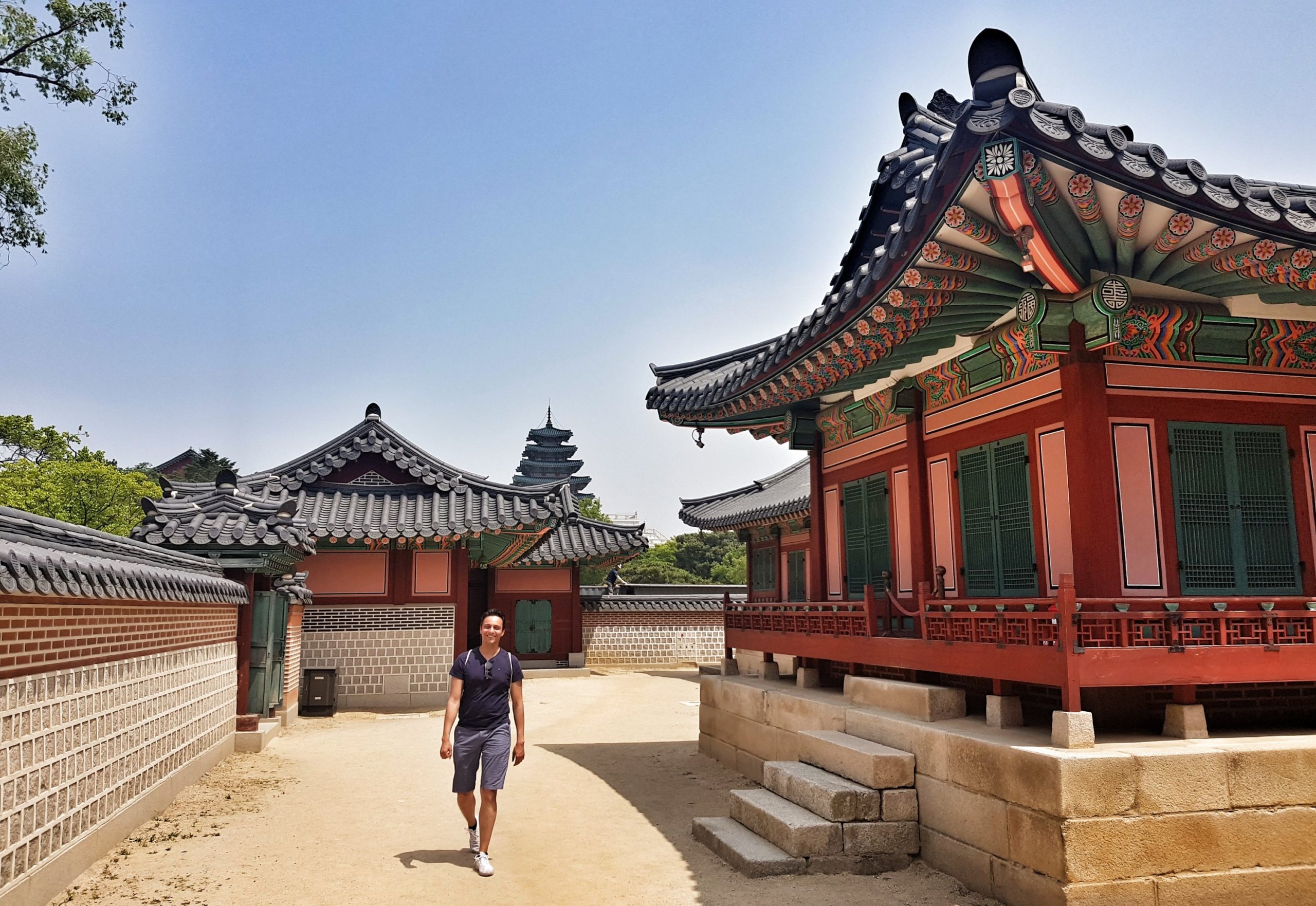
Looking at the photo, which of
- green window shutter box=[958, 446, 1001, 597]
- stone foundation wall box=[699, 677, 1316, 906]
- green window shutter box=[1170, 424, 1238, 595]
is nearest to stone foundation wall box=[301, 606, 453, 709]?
green window shutter box=[958, 446, 1001, 597]

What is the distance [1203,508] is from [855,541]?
13.0 ft

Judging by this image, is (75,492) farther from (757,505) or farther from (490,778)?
(490,778)

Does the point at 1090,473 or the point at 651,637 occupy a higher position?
the point at 1090,473

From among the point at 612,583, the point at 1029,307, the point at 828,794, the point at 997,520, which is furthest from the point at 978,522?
the point at 612,583

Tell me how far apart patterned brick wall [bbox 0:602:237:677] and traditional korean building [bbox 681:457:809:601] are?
13.4 m

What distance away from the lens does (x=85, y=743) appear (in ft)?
19.3

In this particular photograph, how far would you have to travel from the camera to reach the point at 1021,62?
537 cm

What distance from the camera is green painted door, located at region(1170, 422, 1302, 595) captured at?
6.88m

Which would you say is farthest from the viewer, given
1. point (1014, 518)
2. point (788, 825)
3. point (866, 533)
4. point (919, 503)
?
point (866, 533)

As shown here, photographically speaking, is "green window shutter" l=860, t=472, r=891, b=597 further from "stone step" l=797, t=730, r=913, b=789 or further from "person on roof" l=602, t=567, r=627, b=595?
"person on roof" l=602, t=567, r=627, b=595

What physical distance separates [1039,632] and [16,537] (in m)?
6.05

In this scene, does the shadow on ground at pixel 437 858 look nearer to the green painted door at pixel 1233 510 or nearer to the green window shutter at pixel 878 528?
the green window shutter at pixel 878 528

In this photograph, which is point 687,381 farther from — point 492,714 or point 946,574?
point 492,714

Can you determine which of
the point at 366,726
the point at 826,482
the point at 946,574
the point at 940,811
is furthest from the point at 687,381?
the point at 366,726
